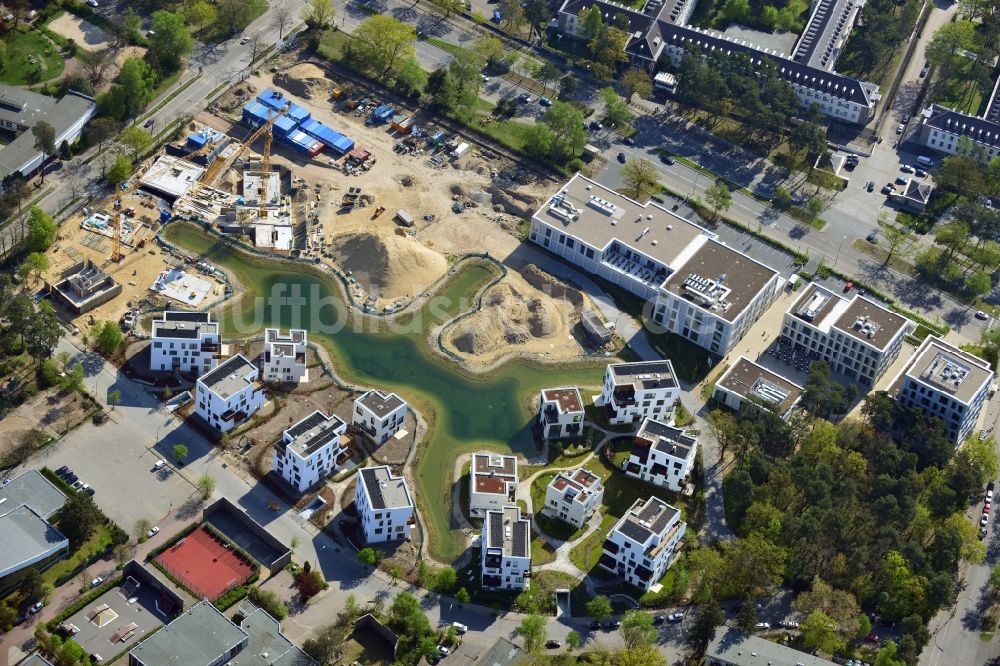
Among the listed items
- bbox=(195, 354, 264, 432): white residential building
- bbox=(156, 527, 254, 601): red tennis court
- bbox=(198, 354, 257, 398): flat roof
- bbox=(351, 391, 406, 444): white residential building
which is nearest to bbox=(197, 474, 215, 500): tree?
bbox=(156, 527, 254, 601): red tennis court

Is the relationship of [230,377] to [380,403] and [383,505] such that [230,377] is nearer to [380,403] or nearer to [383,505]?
[380,403]

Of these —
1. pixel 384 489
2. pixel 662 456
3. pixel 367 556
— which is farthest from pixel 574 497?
pixel 367 556

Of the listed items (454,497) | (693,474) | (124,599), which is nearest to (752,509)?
(693,474)

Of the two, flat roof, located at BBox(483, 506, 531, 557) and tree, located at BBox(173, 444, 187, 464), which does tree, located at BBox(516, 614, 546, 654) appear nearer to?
flat roof, located at BBox(483, 506, 531, 557)

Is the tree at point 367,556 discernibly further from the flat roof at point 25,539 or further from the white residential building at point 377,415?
the flat roof at point 25,539

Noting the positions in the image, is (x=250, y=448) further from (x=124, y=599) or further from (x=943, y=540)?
(x=943, y=540)

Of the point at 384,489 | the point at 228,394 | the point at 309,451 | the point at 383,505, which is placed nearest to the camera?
the point at 383,505

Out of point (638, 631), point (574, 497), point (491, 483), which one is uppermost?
point (574, 497)
